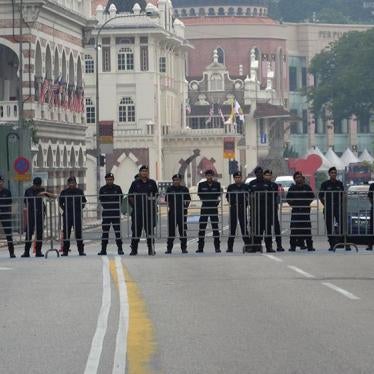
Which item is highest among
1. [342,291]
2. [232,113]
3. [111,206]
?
[232,113]

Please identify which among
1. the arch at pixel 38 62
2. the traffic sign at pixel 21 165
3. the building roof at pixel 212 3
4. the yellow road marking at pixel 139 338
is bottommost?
the yellow road marking at pixel 139 338

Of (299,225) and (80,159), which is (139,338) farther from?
(80,159)

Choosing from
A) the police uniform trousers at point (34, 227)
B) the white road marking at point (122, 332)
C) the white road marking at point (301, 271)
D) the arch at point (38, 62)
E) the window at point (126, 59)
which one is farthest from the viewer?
the window at point (126, 59)

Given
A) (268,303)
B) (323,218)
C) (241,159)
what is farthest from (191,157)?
(268,303)

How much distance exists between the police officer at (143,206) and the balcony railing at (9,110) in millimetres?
36421

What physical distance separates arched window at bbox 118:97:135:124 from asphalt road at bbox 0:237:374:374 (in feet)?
280

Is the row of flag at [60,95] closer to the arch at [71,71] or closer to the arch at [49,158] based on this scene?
the arch at [71,71]

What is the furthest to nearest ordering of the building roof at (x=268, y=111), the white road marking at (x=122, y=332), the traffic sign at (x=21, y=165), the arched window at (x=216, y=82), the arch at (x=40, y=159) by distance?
the arched window at (x=216, y=82) → the building roof at (x=268, y=111) → the arch at (x=40, y=159) → the traffic sign at (x=21, y=165) → the white road marking at (x=122, y=332)

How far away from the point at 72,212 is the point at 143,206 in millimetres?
1496

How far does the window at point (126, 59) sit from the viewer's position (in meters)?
118

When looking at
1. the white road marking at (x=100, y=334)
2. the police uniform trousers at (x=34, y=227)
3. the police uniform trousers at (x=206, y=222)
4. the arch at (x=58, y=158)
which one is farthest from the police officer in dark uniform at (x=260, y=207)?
the arch at (x=58, y=158)

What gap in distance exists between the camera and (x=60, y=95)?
81.3 meters

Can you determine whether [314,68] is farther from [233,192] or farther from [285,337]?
[285,337]

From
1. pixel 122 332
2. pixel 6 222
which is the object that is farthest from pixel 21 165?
pixel 122 332
